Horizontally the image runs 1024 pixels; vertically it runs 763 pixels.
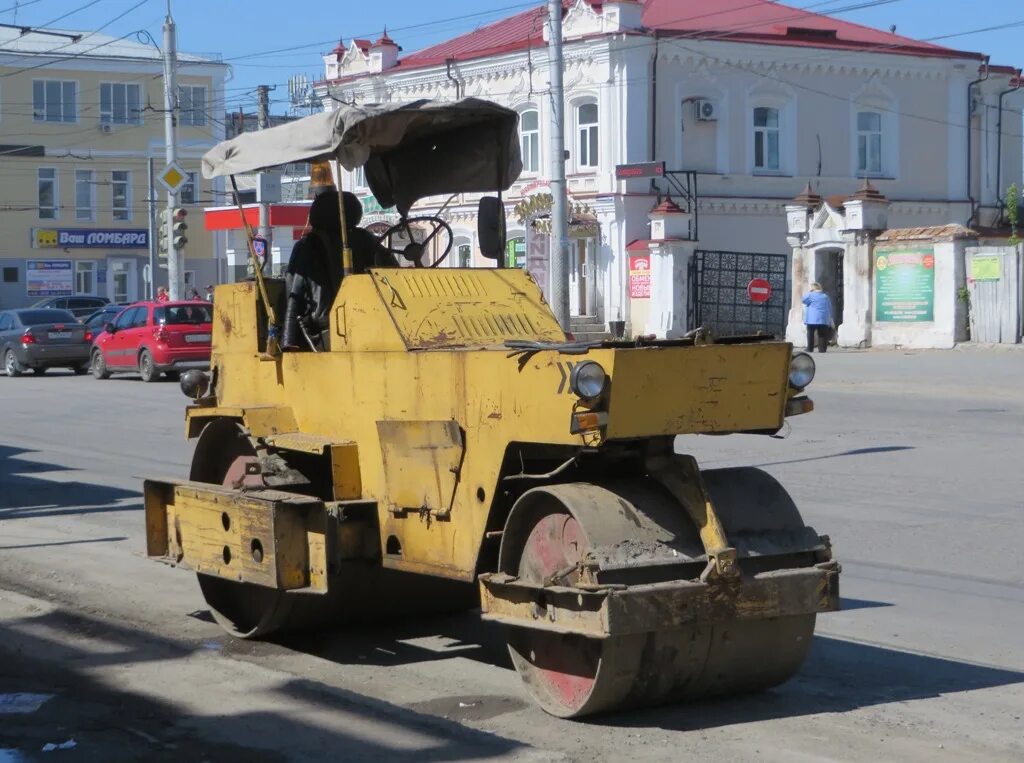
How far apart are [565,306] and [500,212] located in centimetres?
2357

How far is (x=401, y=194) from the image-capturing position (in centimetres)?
866

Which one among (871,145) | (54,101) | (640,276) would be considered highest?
(54,101)

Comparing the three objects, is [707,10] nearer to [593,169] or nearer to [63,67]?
[593,169]

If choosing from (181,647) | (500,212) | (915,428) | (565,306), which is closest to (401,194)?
(500,212)

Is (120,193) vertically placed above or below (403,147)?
above

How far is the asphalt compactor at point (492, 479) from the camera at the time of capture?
6035 mm

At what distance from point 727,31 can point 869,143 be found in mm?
6003

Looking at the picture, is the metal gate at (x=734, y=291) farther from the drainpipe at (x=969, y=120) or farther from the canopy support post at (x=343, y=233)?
the canopy support post at (x=343, y=233)

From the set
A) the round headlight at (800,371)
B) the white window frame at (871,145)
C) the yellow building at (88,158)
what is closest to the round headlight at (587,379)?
the round headlight at (800,371)

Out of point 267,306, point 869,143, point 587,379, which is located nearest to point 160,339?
point 267,306

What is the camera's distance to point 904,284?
112 feet

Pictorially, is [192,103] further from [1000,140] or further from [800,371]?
[800,371]

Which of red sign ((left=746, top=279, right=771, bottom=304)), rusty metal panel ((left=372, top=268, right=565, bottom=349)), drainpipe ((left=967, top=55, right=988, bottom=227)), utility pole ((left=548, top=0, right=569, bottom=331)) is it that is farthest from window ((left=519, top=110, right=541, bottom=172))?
rusty metal panel ((left=372, top=268, right=565, bottom=349))

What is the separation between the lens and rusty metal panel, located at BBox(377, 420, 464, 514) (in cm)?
669
